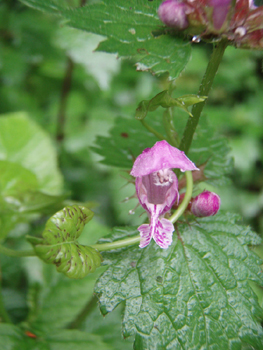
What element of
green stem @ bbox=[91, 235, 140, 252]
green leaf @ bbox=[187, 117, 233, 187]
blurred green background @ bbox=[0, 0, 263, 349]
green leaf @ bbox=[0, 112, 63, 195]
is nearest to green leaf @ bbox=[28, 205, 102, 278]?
green stem @ bbox=[91, 235, 140, 252]

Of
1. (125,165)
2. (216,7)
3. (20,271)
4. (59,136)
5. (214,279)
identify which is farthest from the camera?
(59,136)

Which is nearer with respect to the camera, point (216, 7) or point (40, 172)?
point (216, 7)

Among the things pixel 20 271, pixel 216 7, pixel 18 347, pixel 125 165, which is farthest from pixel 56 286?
pixel 216 7

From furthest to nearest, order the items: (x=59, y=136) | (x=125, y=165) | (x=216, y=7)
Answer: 1. (x=59, y=136)
2. (x=125, y=165)
3. (x=216, y=7)

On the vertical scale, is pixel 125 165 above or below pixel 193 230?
above

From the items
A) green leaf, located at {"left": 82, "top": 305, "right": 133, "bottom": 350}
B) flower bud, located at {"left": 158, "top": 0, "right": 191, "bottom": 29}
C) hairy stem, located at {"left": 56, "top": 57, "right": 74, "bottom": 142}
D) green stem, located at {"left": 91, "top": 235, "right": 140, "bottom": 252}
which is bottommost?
green leaf, located at {"left": 82, "top": 305, "right": 133, "bottom": 350}

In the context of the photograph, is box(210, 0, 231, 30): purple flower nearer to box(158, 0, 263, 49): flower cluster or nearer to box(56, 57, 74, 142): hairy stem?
box(158, 0, 263, 49): flower cluster

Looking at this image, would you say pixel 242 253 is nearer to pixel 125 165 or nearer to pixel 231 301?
pixel 231 301
